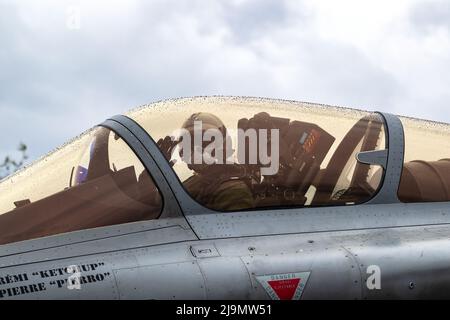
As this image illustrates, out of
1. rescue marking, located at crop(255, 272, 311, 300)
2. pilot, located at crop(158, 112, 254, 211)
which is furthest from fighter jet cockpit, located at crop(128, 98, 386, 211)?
rescue marking, located at crop(255, 272, 311, 300)

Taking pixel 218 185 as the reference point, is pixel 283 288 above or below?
below

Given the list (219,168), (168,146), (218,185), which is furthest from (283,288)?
(168,146)

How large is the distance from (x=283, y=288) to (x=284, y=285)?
0.07ft

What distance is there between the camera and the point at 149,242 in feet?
14.3

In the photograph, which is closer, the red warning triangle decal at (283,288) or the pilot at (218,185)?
the red warning triangle decal at (283,288)

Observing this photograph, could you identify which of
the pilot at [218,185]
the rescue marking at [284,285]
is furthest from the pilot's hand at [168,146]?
the rescue marking at [284,285]

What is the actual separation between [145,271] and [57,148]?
177 cm

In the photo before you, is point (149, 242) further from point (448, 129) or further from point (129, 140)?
point (448, 129)

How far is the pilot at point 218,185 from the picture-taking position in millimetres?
4711

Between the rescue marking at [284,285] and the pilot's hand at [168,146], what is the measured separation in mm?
1067

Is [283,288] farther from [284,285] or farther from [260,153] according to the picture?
[260,153]

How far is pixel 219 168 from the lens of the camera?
488cm

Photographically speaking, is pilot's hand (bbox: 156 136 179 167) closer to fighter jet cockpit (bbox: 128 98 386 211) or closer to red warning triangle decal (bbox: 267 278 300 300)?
fighter jet cockpit (bbox: 128 98 386 211)

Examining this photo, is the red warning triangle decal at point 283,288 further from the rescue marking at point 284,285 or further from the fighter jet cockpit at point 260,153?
the fighter jet cockpit at point 260,153
